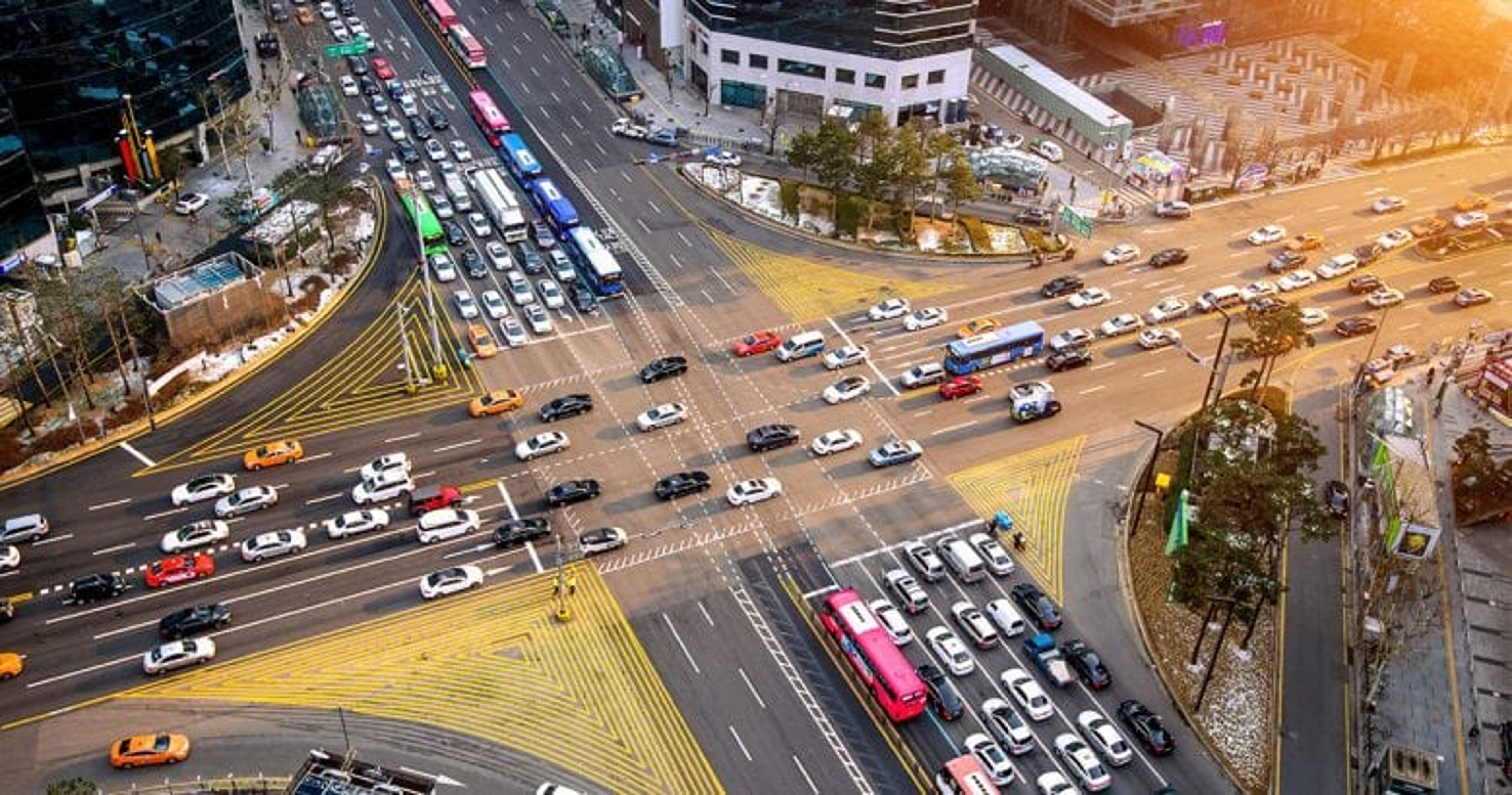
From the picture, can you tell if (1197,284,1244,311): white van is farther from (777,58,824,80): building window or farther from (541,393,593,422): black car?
(541,393,593,422): black car

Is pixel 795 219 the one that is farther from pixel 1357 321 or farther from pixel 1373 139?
pixel 1373 139

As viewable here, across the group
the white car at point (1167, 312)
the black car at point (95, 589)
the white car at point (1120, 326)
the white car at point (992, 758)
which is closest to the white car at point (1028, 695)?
the white car at point (992, 758)

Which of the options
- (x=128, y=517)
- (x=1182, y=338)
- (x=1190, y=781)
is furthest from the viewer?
(x=1182, y=338)

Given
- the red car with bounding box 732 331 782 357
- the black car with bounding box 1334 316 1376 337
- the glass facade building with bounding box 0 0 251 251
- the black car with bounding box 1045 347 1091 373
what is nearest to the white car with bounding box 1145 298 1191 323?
the black car with bounding box 1045 347 1091 373

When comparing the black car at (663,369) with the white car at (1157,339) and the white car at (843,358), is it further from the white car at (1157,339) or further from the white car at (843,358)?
the white car at (1157,339)

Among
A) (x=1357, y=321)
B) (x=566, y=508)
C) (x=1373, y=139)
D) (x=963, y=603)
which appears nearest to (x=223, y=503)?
(x=566, y=508)

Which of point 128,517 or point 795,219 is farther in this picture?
point 795,219
